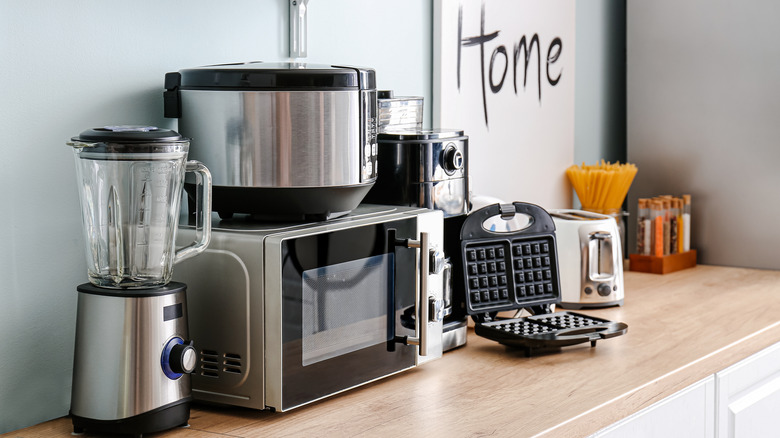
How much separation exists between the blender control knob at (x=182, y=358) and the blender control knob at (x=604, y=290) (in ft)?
3.78

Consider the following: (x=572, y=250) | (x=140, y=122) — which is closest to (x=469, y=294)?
(x=572, y=250)

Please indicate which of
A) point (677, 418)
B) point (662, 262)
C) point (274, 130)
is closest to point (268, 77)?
point (274, 130)

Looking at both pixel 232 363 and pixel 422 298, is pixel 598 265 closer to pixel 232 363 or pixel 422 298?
pixel 422 298

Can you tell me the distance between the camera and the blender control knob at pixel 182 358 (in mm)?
1157

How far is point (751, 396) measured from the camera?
5.95 feet

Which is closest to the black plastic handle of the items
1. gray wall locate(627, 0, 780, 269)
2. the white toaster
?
the white toaster

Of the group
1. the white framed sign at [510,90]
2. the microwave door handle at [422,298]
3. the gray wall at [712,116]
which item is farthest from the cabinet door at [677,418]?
the gray wall at [712,116]

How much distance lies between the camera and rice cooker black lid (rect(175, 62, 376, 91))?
1272 mm

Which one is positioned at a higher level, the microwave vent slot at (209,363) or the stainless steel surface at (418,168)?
the stainless steel surface at (418,168)

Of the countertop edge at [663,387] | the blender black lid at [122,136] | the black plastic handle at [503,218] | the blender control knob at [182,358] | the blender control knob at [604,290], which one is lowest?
the countertop edge at [663,387]

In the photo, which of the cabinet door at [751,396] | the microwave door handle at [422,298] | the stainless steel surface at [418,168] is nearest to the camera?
the microwave door handle at [422,298]

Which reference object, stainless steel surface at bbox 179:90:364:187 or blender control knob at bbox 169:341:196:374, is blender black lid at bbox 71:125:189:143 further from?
blender control knob at bbox 169:341:196:374

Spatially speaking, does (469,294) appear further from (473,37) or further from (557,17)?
(557,17)

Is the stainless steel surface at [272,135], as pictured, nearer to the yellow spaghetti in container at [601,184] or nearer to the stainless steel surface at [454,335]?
the stainless steel surface at [454,335]
